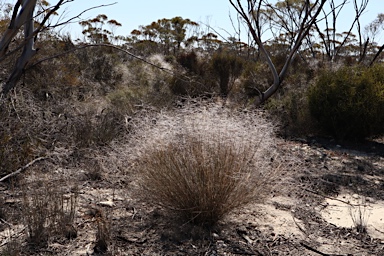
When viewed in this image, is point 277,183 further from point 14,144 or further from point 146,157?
point 14,144

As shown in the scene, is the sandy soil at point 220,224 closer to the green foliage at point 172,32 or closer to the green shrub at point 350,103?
the green shrub at point 350,103

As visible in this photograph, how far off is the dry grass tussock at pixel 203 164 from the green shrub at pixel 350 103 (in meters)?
4.55

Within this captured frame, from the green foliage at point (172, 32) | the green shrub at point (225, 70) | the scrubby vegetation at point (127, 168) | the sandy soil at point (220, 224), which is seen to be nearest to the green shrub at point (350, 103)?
the scrubby vegetation at point (127, 168)

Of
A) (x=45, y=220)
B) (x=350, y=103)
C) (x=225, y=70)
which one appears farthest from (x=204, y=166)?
(x=225, y=70)

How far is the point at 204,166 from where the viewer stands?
3553 mm

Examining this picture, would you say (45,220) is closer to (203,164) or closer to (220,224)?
(203,164)

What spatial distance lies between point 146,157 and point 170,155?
10.4 inches

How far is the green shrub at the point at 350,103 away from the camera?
7.94 meters

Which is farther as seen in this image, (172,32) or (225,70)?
(172,32)

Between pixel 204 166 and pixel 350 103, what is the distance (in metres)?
5.17

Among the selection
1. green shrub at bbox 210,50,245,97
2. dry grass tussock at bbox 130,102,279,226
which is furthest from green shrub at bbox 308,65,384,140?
green shrub at bbox 210,50,245,97

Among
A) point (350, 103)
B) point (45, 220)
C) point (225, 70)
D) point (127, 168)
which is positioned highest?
point (225, 70)

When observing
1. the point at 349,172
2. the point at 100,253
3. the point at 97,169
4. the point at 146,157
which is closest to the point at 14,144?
the point at 97,169

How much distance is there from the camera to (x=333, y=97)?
8234 millimetres
